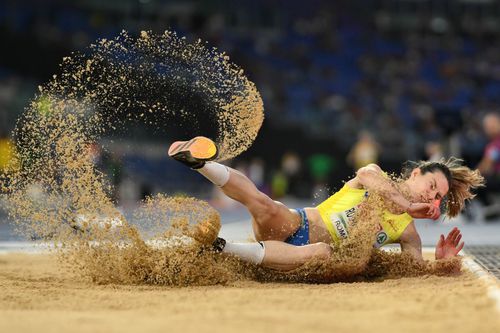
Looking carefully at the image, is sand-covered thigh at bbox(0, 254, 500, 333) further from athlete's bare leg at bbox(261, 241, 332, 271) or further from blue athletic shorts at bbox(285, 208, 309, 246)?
blue athletic shorts at bbox(285, 208, 309, 246)

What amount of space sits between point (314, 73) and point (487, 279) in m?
21.1

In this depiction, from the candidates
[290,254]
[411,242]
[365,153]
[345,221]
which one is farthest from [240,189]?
[365,153]

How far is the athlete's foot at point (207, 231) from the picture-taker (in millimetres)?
5641

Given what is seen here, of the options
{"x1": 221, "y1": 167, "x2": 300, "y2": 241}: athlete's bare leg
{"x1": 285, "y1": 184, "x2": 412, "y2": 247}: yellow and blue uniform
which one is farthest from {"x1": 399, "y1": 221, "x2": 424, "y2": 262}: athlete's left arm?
{"x1": 221, "y1": 167, "x2": 300, "y2": 241}: athlete's bare leg

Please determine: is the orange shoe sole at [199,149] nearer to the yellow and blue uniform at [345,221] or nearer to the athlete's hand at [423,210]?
the yellow and blue uniform at [345,221]

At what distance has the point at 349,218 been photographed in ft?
19.7

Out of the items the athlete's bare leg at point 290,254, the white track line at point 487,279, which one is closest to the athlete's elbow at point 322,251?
the athlete's bare leg at point 290,254

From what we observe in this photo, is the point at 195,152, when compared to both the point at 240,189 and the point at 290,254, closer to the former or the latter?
the point at 240,189

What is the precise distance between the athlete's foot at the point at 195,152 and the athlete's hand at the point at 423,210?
144cm

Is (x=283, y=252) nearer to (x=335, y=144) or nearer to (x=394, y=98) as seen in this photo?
(x=335, y=144)

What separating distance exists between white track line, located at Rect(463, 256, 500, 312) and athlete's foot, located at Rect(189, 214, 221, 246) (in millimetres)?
1809

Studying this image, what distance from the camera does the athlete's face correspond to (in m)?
6.16

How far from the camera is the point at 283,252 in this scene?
→ 227 inches

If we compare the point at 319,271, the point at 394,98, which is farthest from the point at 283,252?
the point at 394,98
